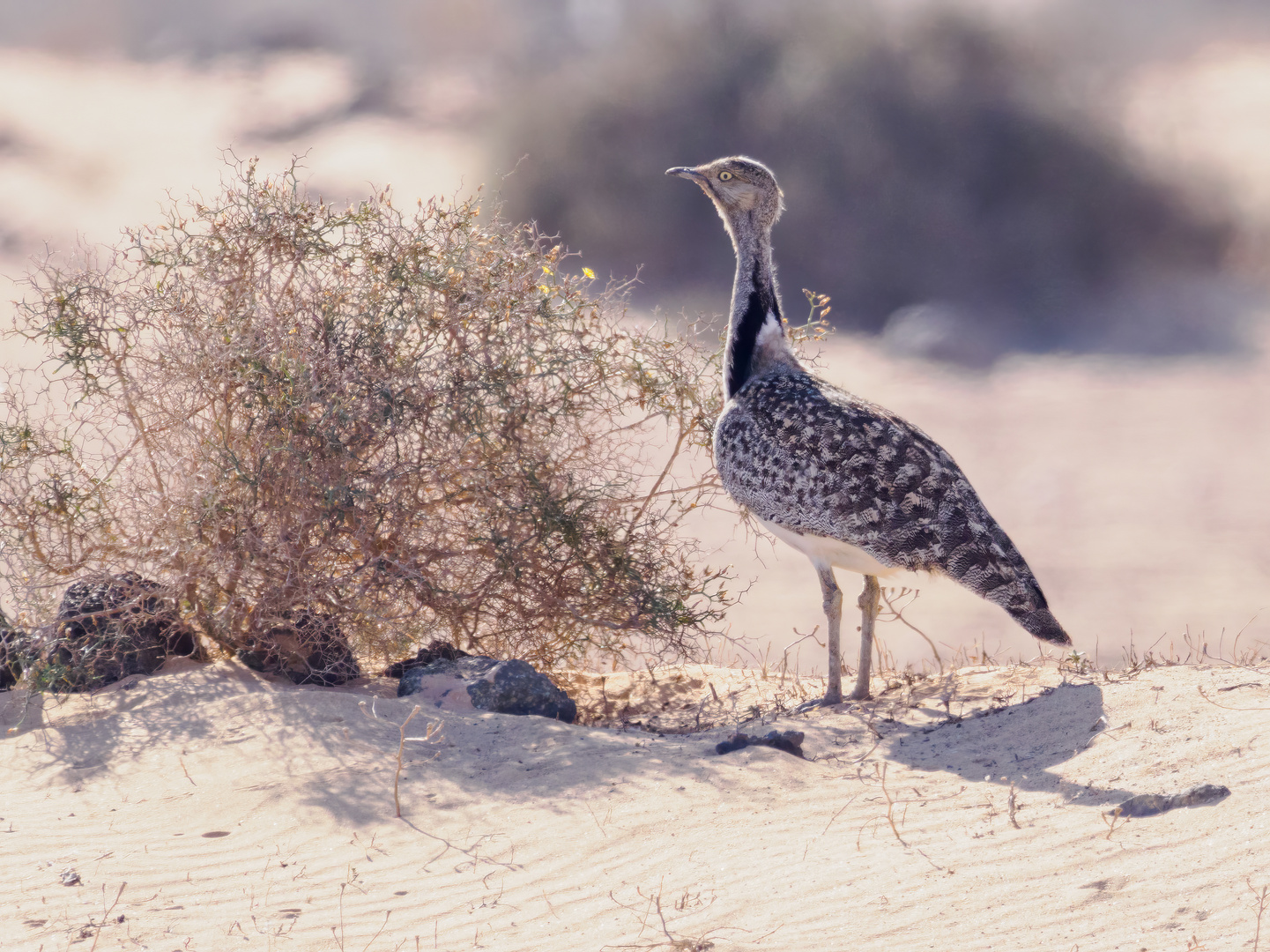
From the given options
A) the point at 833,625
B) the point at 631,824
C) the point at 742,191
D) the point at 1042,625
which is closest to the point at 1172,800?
the point at 1042,625

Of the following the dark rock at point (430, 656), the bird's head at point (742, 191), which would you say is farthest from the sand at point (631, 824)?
the bird's head at point (742, 191)

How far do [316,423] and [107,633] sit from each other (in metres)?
1.72

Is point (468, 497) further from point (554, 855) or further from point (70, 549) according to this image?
point (554, 855)

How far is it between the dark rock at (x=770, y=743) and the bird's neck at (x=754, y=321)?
2.34m

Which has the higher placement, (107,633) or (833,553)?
(833,553)

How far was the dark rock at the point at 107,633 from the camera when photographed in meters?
6.75

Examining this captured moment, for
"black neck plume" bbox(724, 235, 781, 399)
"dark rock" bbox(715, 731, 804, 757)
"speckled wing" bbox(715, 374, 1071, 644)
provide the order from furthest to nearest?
"black neck plume" bbox(724, 235, 781, 399)
"speckled wing" bbox(715, 374, 1071, 644)
"dark rock" bbox(715, 731, 804, 757)

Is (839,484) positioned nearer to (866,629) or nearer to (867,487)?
(867,487)

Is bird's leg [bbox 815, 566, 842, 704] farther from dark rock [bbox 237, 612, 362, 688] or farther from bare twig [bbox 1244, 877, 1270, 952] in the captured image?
bare twig [bbox 1244, 877, 1270, 952]

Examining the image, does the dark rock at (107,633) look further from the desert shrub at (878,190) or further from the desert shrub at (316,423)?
the desert shrub at (878,190)

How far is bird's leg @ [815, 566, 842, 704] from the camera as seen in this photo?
689 centimetres

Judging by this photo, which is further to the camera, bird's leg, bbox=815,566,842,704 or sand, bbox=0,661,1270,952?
bird's leg, bbox=815,566,842,704

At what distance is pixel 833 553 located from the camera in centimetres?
664

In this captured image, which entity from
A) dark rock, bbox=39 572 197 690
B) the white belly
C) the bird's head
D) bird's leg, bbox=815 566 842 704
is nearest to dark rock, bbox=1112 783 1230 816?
the white belly
